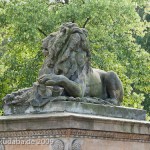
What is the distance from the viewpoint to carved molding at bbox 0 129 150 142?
9673mm

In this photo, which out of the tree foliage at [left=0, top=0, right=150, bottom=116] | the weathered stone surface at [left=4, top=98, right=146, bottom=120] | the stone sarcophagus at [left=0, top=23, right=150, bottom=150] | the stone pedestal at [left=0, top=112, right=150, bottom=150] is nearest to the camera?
the stone pedestal at [left=0, top=112, right=150, bottom=150]

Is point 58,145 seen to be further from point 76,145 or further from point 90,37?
point 90,37

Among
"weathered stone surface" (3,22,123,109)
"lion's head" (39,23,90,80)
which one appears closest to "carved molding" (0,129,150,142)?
"weathered stone surface" (3,22,123,109)

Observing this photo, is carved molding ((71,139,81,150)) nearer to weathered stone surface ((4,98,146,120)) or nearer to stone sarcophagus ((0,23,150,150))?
stone sarcophagus ((0,23,150,150))

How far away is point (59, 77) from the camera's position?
10.3 metres

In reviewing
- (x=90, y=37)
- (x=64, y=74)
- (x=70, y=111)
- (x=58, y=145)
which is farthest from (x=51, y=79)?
(x=90, y=37)

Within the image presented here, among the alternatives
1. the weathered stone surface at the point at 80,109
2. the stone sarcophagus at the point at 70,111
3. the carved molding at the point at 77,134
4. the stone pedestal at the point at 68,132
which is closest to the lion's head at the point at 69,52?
the stone sarcophagus at the point at 70,111

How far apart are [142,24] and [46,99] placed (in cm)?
1691

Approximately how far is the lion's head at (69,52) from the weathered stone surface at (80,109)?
681 millimetres

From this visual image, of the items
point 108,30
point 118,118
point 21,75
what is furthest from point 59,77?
point 108,30

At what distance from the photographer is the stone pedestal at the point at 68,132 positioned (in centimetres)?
966

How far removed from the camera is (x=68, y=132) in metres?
9.62

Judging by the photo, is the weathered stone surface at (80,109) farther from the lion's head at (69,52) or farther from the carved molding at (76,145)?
the lion's head at (69,52)

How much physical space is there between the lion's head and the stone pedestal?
101cm
